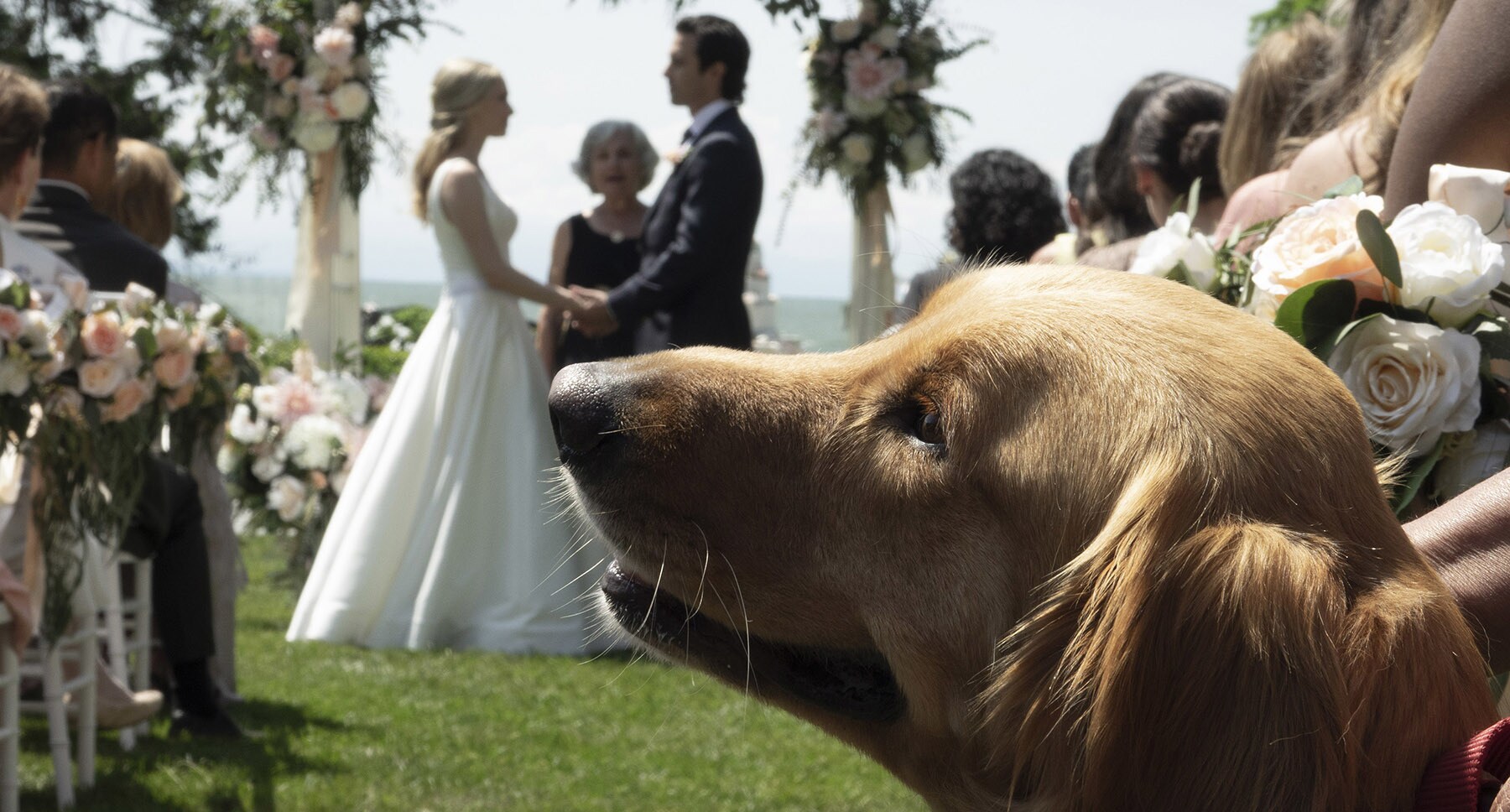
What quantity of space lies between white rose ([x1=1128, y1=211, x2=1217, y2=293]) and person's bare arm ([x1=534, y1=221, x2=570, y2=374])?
5.93 metres

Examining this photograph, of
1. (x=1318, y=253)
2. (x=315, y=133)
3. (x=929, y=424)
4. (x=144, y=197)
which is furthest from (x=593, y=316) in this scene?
(x=929, y=424)

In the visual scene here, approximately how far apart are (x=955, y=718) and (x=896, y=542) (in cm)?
23

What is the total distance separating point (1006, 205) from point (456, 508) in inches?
132

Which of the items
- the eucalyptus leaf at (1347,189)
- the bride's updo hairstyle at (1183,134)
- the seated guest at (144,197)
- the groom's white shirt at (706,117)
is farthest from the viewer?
the groom's white shirt at (706,117)

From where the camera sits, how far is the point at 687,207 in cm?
682

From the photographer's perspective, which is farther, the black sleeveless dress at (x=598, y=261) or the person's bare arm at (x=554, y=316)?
the person's bare arm at (x=554, y=316)

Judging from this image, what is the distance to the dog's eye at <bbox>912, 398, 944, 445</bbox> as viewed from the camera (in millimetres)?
1699

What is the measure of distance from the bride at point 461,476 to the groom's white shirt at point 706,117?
1.12 m

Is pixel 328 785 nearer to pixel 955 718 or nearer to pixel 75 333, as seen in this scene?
pixel 75 333

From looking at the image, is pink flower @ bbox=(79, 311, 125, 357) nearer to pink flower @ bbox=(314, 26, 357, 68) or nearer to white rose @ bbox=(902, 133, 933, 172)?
pink flower @ bbox=(314, 26, 357, 68)

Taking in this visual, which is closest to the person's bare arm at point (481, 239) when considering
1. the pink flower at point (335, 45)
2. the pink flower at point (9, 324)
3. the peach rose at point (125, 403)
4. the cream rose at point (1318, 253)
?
the pink flower at point (335, 45)

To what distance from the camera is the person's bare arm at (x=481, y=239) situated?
731cm

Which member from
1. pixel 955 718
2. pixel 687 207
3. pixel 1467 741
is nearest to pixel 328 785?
pixel 687 207

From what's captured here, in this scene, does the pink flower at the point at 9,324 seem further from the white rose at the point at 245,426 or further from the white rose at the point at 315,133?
the white rose at the point at 315,133
